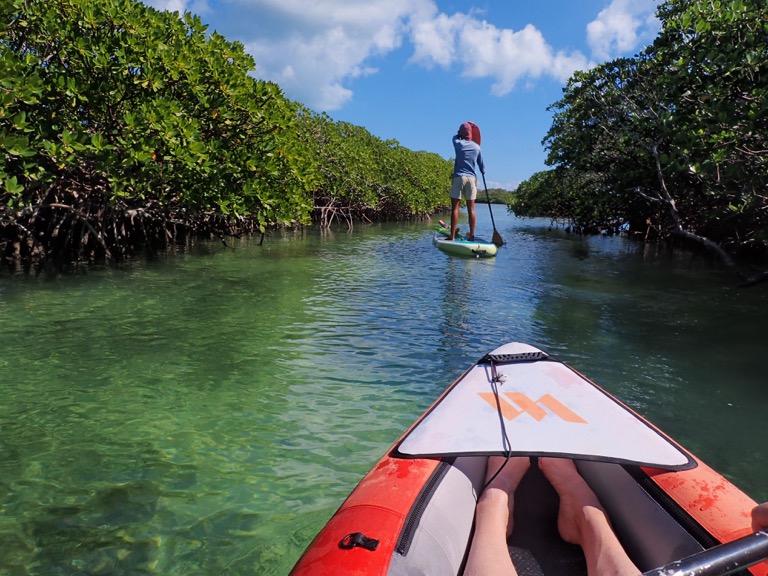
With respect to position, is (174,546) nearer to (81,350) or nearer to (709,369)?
(81,350)

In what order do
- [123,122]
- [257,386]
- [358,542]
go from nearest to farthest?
[358,542] → [257,386] → [123,122]

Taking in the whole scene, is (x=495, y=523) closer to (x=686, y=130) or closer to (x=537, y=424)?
(x=537, y=424)

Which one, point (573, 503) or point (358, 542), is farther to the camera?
point (573, 503)

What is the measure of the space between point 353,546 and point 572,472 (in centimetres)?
149

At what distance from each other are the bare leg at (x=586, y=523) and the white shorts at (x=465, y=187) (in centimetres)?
1129

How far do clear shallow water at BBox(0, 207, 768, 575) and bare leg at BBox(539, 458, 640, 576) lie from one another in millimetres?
1371

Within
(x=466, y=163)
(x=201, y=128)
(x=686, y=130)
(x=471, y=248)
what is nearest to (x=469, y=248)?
(x=471, y=248)

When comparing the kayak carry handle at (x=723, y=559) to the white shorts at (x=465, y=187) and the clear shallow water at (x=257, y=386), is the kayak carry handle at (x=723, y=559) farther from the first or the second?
the white shorts at (x=465, y=187)

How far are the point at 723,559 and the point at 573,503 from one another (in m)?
0.97

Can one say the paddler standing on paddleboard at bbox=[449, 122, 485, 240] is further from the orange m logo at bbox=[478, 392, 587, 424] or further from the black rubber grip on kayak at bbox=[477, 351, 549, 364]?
the orange m logo at bbox=[478, 392, 587, 424]

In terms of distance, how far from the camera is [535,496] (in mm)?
2898

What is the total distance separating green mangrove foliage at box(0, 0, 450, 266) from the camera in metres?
7.96

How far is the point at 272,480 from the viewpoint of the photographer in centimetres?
339

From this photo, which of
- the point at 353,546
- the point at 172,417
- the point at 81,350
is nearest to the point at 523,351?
the point at 353,546
